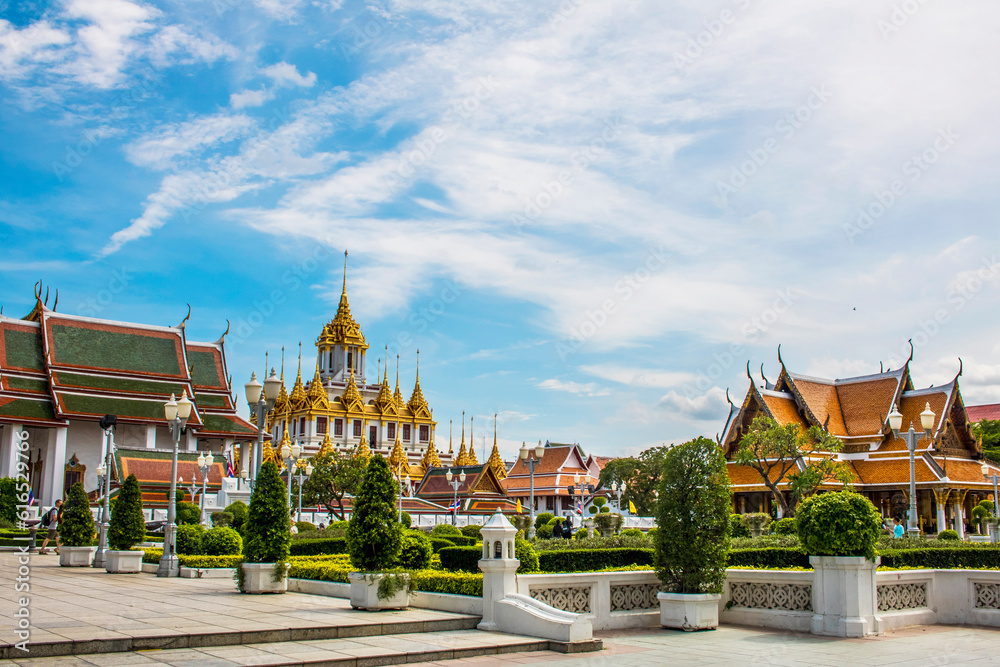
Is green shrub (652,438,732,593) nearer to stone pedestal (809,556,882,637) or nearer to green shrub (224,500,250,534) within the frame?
stone pedestal (809,556,882,637)

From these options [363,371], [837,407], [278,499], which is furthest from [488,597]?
[363,371]

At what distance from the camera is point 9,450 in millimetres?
46531

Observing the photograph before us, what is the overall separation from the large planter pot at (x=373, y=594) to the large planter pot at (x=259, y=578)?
3.04 meters

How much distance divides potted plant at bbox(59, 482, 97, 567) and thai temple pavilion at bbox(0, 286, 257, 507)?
1910 centimetres

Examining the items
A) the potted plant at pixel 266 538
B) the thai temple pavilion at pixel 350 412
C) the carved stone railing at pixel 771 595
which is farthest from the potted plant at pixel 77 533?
the thai temple pavilion at pixel 350 412

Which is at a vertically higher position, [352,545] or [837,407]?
[837,407]

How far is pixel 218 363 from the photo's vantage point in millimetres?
57812

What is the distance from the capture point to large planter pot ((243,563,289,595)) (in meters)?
15.1

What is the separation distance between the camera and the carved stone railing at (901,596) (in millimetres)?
12945

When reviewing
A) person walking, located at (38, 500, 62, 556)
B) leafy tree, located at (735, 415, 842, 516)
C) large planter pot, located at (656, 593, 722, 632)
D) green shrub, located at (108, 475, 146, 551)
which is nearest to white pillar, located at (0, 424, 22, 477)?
person walking, located at (38, 500, 62, 556)

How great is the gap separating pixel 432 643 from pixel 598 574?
3.29 meters

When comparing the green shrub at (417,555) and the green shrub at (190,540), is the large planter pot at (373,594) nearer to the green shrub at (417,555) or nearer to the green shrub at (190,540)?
the green shrub at (417,555)

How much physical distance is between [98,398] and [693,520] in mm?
45492

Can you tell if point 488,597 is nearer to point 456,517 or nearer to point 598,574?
point 598,574
